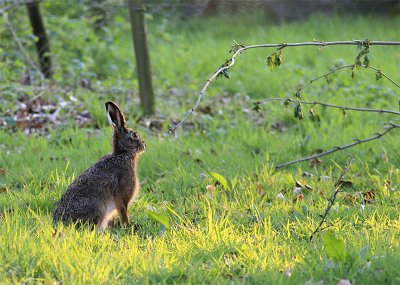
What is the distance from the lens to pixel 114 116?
5.84 metres

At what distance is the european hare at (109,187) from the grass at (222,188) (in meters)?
0.21

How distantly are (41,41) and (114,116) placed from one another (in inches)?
209

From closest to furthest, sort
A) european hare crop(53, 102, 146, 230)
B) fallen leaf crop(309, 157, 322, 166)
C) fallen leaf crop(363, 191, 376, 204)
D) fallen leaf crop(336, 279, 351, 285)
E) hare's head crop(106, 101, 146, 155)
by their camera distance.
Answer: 1. fallen leaf crop(336, 279, 351, 285)
2. european hare crop(53, 102, 146, 230)
3. hare's head crop(106, 101, 146, 155)
4. fallen leaf crop(363, 191, 376, 204)
5. fallen leaf crop(309, 157, 322, 166)

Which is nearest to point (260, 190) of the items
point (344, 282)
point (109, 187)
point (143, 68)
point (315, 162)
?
point (315, 162)

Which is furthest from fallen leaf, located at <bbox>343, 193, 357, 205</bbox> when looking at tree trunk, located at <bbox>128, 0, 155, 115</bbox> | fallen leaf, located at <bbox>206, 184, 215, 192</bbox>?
tree trunk, located at <bbox>128, 0, 155, 115</bbox>

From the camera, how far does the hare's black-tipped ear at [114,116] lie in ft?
18.7

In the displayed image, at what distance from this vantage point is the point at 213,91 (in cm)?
1084

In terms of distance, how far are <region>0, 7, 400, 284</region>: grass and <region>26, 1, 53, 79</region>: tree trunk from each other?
65 cm

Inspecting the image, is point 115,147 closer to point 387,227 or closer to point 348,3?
point 387,227

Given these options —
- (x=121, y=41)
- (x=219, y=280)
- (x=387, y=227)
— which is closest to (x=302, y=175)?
(x=387, y=227)

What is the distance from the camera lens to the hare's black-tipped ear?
570cm

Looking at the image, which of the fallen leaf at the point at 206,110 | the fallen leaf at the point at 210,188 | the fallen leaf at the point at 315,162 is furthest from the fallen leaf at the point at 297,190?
the fallen leaf at the point at 206,110

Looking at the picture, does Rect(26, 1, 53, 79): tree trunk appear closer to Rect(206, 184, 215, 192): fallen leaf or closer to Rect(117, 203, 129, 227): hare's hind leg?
Rect(206, 184, 215, 192): fallen leaf

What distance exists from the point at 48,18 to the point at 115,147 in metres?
6.37
